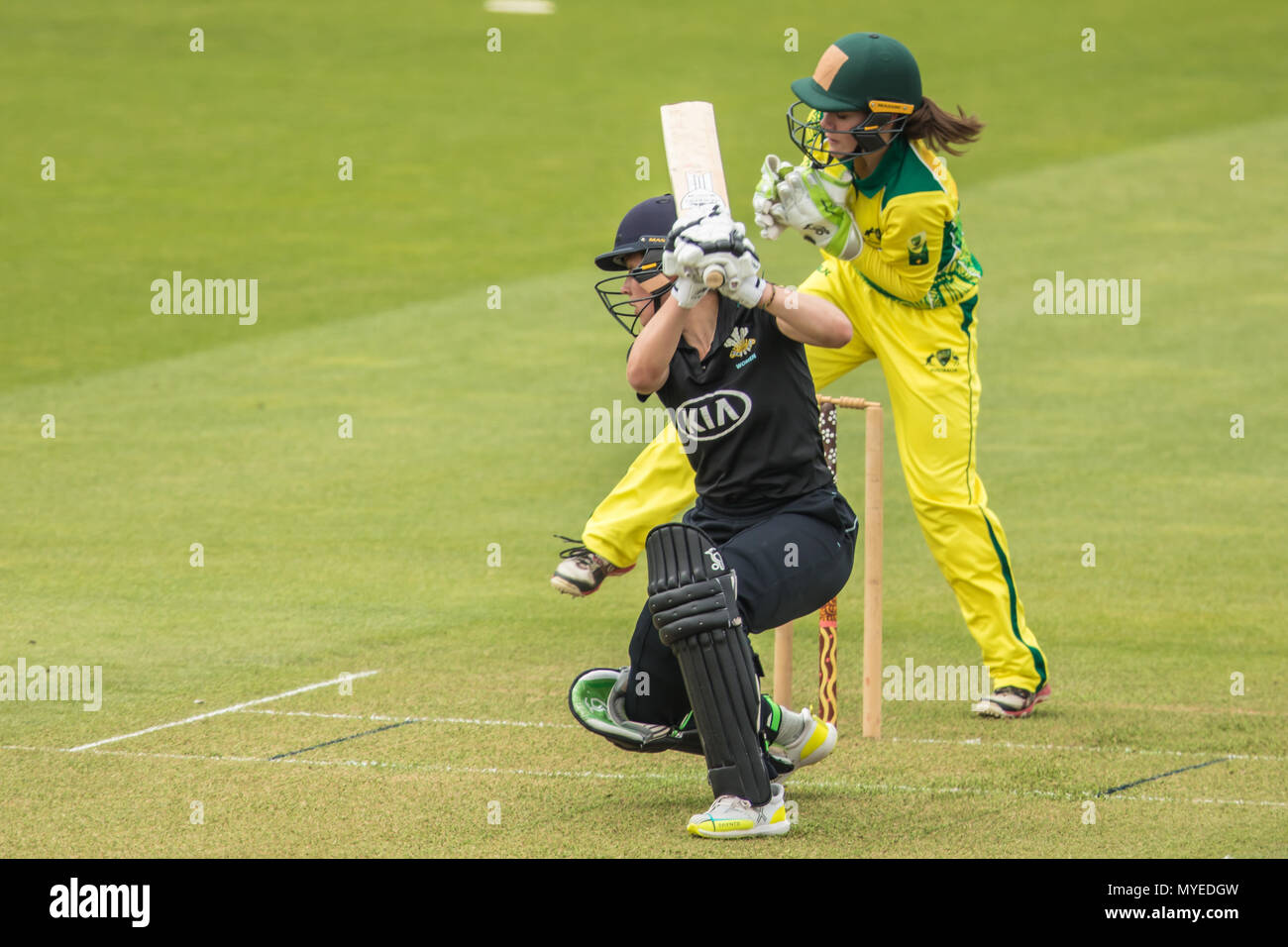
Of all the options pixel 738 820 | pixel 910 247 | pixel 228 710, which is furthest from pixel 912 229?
pixel 228 710

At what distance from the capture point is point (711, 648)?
4.59m

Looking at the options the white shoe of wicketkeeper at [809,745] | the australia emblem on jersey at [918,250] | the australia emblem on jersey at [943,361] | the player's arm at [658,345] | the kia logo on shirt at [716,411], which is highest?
the australia emblem on jersey at [918,250]

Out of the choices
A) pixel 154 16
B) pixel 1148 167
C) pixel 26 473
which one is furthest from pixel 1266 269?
pixel 154 16

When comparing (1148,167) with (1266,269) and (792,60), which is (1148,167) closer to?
(1266,269)

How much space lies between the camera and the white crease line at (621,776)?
5254 mm

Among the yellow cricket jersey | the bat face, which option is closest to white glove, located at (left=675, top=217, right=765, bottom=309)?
the bat face

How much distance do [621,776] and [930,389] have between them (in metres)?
1.86

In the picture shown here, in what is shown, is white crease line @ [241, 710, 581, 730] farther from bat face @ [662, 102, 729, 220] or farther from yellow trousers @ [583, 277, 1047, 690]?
bat face @ [662, 102, 729, 220]

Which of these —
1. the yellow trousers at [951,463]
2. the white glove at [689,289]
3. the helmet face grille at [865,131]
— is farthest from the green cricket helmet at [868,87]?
the white glove at [689,289]

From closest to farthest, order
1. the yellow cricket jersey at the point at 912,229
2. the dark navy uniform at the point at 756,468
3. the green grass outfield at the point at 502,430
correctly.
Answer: the dark navy uniform at the point at 756,468
the green grass outfield at the point at 502,430
the yellow cricket jersey at the point at 912,229

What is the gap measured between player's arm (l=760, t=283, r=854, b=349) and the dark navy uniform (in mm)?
148

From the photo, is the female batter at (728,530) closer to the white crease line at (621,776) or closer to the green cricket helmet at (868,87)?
the white crease line at (621,776)

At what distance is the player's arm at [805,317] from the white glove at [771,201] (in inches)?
46.9

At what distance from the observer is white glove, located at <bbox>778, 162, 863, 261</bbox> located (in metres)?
5.99
